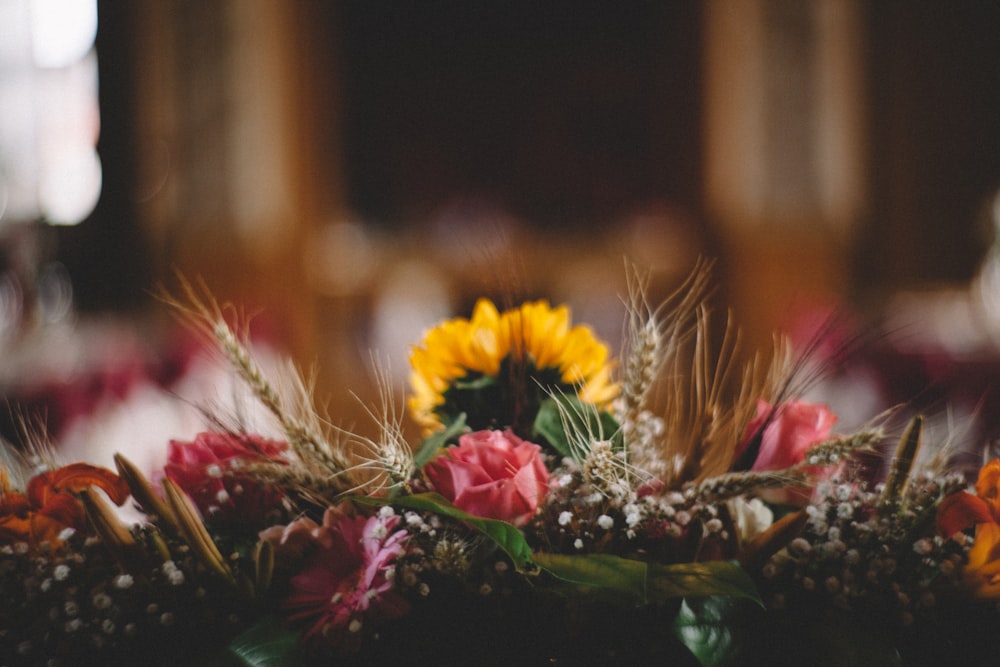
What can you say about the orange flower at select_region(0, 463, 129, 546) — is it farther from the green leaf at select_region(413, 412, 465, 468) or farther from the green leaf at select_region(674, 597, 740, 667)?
the green leaf at select_region(674, 597, 740, 667)

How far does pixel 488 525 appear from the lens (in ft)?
1.40

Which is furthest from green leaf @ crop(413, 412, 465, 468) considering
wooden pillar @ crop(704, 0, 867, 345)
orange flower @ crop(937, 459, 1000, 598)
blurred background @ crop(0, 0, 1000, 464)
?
wooden pillar @ crop(704, 0, 867, 345)

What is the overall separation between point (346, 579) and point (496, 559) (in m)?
0.08

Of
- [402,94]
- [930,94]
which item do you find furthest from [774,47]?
[402,94]

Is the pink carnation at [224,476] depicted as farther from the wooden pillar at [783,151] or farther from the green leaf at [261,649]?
the wooden pillar at [783,151]

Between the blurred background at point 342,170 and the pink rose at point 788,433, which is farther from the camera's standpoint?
the blurred background at point 342,170

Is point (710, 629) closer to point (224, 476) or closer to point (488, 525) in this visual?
point (488, 525)

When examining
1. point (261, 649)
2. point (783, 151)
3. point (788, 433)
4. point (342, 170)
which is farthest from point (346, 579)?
point (342, 170)

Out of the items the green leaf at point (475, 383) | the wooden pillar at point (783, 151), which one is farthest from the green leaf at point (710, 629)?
the wooden pillar at point (783, 151)

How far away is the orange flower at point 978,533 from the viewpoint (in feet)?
1.53

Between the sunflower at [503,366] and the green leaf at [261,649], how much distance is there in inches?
7.7

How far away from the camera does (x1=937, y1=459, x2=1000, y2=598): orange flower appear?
467mm

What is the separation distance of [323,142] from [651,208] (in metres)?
1.90

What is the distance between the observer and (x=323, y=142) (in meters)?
4.60
